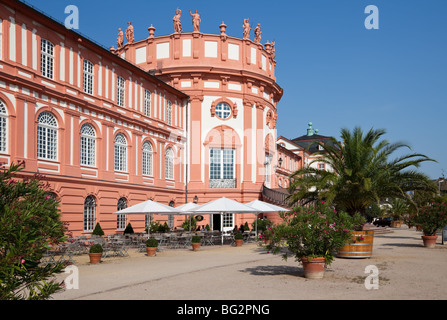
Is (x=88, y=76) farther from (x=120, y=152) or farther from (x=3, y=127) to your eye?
(x=3, y=127)

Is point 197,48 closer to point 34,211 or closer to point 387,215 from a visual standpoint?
point 34,211

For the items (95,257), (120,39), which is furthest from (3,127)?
(120,39)

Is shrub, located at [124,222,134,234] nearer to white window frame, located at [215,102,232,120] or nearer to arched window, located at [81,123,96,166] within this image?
arched window, located at [81,123,96,166]

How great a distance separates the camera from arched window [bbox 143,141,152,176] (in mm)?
31328

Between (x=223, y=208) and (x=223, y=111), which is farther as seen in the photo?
(x=223, y=111)

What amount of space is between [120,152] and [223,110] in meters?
10.7

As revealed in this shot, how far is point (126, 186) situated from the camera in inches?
1118

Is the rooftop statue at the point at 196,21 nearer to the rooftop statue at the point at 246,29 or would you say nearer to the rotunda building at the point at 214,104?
the rotunda building at the point at 214,104

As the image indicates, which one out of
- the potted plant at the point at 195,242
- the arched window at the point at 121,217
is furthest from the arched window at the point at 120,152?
the potted plant at the point at 195,242

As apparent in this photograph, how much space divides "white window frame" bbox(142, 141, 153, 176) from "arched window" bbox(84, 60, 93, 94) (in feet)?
21.6

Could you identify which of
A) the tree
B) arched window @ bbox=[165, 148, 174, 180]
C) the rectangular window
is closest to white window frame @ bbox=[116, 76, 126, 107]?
the rectangular window

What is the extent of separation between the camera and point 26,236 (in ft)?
15.0

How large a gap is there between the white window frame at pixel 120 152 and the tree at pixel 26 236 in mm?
23085

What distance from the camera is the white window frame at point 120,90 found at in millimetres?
28297
